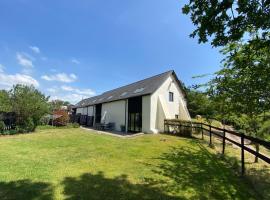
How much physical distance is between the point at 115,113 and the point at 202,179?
17.9 metres

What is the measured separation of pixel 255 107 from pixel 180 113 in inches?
598

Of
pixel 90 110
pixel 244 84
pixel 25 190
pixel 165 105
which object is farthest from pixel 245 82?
pixel 90 110

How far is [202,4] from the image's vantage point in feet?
13.4

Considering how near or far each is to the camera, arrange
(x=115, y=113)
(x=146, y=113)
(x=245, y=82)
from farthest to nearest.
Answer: (x=115, y=113) → (x=146, y=113) → (x=245, y=82)

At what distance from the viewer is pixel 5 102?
620 inches

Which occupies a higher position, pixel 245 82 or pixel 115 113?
pixel 245 82

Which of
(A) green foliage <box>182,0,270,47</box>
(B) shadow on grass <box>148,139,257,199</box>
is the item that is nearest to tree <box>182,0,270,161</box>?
(A) green foliage <box>182,0,270,47</box>

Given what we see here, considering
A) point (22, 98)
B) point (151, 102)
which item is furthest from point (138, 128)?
point (22, 98)

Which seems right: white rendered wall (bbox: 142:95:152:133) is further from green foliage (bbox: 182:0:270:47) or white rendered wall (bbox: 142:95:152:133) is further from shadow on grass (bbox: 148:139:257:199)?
green foliage (bbox: 182:0:270:47)

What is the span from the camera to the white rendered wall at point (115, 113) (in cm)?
2153

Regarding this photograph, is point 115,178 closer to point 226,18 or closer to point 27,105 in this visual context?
point 226,18

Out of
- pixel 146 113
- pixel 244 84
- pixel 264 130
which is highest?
pixel 244 84

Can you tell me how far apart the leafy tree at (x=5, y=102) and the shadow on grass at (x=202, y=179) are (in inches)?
554

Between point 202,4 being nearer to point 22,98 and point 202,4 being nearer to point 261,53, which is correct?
point 261,53
